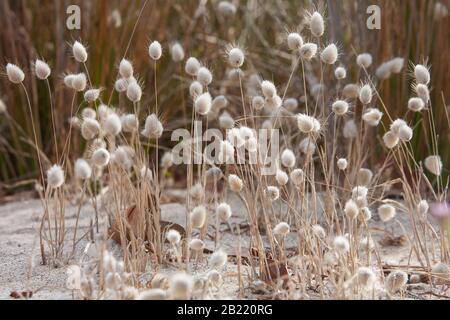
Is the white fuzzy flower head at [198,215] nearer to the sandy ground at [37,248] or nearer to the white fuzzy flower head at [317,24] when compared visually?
the sandy ground at [37,248]

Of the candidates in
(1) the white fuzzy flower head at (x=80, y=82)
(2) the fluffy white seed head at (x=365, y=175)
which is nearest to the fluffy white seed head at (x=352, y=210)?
(2) the fluffy white seed head at (x=365, y=175)

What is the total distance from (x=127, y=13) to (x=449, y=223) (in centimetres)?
190

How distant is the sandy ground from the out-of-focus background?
0.61 ft

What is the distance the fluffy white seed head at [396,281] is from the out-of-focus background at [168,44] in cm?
114

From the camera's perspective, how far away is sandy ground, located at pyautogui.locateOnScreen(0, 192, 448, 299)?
Result: 6.57ft

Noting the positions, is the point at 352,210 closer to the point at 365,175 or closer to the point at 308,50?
the point at 308,50

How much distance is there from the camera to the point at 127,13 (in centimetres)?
354

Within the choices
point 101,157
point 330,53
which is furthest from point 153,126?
point 330,53

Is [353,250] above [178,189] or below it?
below

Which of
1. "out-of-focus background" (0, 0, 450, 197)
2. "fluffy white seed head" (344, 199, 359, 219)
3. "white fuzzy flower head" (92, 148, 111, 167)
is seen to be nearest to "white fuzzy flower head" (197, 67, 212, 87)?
"white fuzzy flower head" (92, 148, 111, 167)

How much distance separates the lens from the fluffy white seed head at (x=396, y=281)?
1875mm
